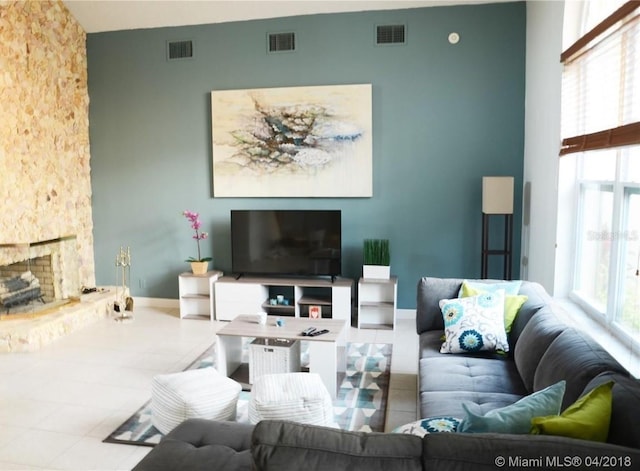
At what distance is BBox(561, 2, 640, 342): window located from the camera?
2.89m

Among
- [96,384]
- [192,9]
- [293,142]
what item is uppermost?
[192,9]

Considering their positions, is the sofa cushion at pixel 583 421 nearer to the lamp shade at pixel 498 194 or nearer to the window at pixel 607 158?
the window at pixel 607 158

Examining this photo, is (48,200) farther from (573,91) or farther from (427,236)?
(573,91)

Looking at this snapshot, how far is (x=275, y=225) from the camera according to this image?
18.1ft

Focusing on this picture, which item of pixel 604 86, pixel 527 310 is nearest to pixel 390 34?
pixel 604 86

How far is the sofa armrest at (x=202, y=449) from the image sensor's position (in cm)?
205

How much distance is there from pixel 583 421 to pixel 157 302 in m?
5.26

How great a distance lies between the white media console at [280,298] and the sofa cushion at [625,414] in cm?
349

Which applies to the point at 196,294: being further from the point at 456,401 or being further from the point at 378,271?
the point at 456,401

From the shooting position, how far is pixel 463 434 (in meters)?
1.49

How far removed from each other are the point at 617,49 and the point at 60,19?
517 cm

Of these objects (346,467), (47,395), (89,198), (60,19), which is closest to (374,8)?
(60,19)

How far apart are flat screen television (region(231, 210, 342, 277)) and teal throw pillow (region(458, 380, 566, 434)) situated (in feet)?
12.0

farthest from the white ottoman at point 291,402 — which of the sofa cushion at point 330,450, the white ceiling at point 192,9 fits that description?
the white ceiling at point 192,9
